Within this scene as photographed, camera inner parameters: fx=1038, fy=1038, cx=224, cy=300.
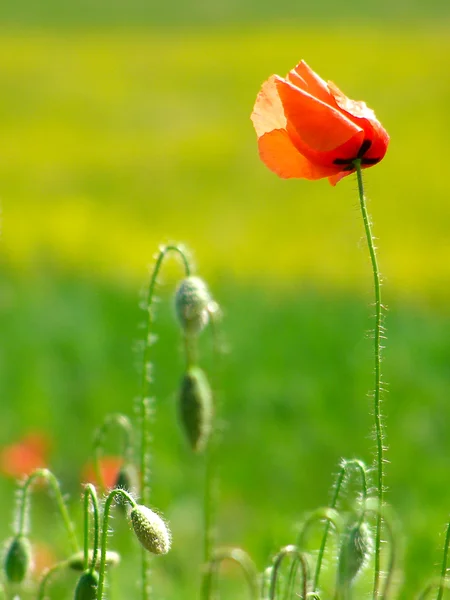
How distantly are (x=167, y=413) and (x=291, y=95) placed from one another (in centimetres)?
349

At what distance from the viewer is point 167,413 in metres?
4.81

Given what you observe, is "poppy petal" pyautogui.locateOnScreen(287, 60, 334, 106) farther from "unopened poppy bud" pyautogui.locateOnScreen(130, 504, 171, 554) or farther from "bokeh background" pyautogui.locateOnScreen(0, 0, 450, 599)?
"unopened poppy bud" pyautogui.locateOnScreen(130, 504, 171, 554)

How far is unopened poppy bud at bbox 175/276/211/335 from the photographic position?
5.75 ft

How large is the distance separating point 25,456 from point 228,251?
175 inches

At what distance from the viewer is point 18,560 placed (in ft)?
5.35

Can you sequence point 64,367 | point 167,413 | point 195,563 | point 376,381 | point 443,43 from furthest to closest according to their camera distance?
point 443,43 < point 64,367 < point 167,413 < point 195,563 < point 376,381

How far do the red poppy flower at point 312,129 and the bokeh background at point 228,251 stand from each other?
15 cm

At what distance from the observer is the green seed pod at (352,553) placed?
1.20 m

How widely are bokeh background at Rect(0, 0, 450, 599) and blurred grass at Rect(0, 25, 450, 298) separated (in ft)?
0.09

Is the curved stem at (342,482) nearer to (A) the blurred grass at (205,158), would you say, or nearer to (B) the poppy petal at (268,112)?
(B) the poppy petal at (268,112)

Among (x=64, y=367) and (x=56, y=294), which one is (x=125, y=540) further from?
(x=56, y=294)

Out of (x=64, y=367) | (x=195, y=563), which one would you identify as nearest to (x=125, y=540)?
(x=195, y=563)

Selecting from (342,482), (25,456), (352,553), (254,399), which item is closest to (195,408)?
(342,482)

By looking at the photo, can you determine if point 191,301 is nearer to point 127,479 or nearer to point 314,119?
point 127,479
